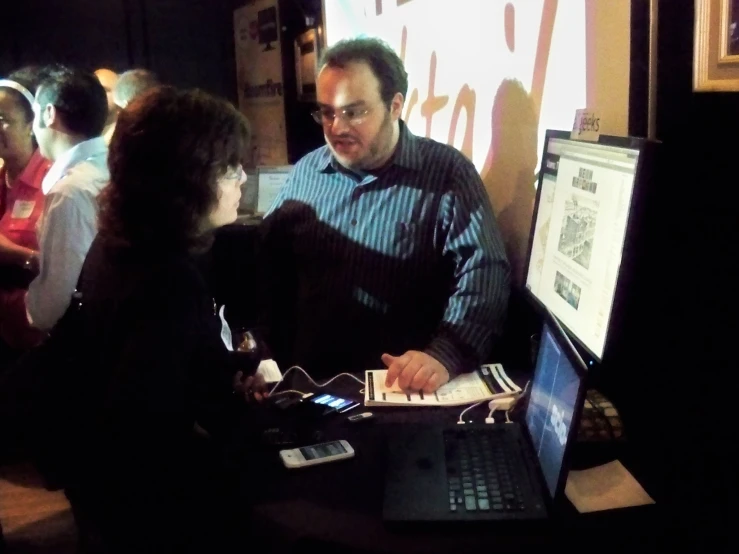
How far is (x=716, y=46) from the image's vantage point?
113 centimetres

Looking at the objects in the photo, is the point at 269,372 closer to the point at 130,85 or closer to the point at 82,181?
the point at 82,181

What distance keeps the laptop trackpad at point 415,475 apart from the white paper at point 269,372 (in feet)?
1.34

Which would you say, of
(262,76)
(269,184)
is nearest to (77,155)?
(269,184)

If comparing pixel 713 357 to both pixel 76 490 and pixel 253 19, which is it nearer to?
pixel 76 490

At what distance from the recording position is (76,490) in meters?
1.21

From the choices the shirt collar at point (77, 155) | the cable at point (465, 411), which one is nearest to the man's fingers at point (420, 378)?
the cable at point (465, 411)

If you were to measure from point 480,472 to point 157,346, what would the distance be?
54 centimetres

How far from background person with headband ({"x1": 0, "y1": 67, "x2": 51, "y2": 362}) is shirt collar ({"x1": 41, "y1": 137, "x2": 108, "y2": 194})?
0.39 meters

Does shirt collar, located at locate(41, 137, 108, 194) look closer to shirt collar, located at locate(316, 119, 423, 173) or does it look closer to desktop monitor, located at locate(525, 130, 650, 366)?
shirt collar, located at locate(316, 119, 423, 173)

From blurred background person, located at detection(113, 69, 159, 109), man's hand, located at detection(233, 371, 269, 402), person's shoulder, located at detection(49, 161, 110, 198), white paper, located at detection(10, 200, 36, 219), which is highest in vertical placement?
blurred background person, located at detection(113, 69, 159, 109)

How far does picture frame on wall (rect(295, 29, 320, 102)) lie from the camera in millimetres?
3682

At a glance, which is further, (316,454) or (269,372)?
(269,372)

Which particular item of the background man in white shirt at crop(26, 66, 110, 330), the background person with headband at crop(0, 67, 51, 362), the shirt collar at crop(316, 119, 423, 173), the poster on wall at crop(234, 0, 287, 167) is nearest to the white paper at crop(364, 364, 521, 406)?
the shirt collar at crop(316, 119, 423, 173)

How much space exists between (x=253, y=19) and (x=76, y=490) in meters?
4.03
